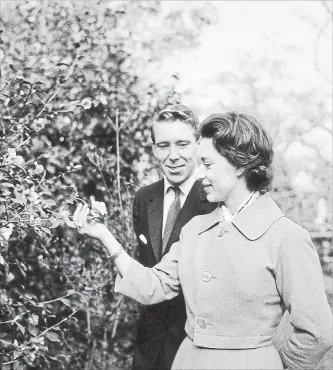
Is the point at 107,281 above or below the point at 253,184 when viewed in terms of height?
below

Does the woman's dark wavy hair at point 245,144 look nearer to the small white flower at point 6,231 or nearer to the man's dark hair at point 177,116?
the man's dark hair at point 177,116

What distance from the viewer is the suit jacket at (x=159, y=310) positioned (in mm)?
3043

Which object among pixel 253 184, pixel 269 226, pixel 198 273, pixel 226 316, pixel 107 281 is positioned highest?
pixel 253 184

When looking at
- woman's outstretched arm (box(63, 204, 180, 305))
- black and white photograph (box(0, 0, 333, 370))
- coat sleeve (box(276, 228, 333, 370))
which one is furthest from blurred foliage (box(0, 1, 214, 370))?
coat sleeve (box(276, 228, 333, 370))

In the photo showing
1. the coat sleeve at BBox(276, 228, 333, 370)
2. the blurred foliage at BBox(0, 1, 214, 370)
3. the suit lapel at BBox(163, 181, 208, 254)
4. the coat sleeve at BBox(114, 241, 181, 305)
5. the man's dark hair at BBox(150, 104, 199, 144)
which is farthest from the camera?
the blurred foliage at BBox(0, 1, 214, 370)

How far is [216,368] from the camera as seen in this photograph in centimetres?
210

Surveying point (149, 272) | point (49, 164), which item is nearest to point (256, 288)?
point (149, 272)

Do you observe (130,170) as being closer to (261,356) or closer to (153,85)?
(153,85)

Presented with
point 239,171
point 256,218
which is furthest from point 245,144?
point 256,218

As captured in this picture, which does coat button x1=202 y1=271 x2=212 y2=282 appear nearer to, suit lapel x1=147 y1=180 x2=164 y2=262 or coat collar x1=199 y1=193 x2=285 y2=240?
coat collar x1=199 y1=193 x2=285 y2=240

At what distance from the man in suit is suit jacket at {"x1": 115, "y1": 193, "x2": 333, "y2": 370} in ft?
2.76

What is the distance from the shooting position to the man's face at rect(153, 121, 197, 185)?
326 cm

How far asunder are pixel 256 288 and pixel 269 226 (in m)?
0.22

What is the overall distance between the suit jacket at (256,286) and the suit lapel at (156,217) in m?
0.91
